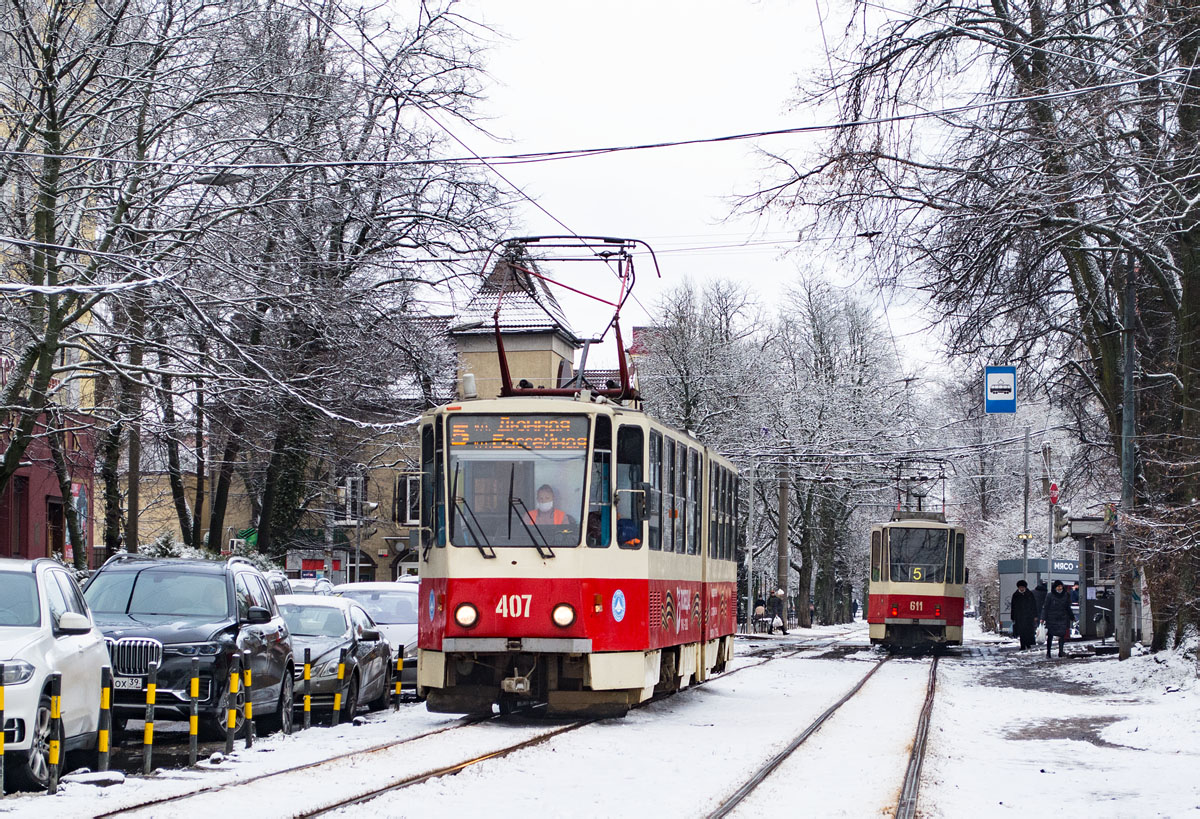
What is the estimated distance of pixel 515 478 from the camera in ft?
50.5

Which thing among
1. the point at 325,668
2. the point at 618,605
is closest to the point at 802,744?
the point at 618,605

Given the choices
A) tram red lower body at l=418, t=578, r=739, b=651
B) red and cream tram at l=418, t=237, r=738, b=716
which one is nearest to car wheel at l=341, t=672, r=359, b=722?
red and cream tram at l=418, t=237, r=738, b=716

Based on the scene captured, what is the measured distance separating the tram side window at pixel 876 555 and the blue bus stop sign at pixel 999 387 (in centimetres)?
869

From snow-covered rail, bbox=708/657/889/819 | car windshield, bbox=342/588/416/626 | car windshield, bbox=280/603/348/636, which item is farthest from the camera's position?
car windshield, bbox=342/588/416/626

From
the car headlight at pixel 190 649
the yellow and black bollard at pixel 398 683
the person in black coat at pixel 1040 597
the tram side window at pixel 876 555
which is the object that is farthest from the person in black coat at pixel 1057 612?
the car headlight at pixel 190 649

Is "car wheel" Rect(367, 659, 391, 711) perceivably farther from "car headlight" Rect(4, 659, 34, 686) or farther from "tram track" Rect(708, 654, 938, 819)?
"car headlight" Rect(4, 659, 34, 686)

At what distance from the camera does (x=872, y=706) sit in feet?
62.7

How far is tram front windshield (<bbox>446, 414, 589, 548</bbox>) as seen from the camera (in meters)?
15.2

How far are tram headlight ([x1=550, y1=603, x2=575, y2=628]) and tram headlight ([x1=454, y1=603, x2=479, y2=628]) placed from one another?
30.2 inches

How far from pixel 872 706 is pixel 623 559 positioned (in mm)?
5429

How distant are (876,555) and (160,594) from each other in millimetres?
23366

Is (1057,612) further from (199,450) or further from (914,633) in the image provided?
(199,450)

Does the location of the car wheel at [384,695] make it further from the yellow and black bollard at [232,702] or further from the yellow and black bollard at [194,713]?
the yellow and black bollard at [194,713]

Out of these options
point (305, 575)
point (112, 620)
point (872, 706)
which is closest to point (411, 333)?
point (872, 706)
